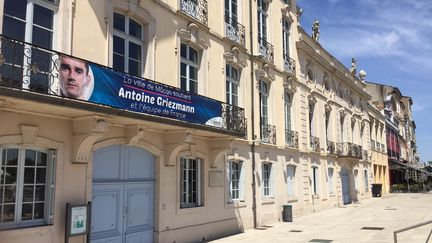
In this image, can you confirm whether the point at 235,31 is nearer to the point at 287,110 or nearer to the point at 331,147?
the point at 287,110

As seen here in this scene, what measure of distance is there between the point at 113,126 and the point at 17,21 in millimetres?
3097

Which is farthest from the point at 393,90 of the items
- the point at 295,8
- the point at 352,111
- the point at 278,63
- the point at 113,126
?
the point at 113,126

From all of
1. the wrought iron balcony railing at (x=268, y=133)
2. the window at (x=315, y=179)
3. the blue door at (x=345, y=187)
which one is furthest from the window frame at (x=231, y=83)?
the blue door at (x=345, y=187)

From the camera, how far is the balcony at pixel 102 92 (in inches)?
299

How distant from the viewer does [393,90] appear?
53.8 meters

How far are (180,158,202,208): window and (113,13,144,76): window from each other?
3.24 meters

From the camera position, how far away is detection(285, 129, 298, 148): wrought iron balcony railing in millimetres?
19656

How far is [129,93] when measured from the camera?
31.3 feet

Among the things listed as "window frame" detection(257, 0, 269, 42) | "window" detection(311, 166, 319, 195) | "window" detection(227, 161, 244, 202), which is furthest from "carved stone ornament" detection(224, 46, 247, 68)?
"window" detection(311, 166, 319, 195)

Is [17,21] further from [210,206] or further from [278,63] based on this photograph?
[278,63]

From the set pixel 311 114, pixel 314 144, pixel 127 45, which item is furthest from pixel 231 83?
pixel 311 114

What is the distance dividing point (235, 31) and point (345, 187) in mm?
16366

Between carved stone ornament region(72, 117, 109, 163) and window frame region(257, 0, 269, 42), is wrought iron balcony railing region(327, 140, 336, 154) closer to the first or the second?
window frame region(257, 0, 269, 42)

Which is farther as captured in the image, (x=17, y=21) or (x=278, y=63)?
(x=278, y=63)
